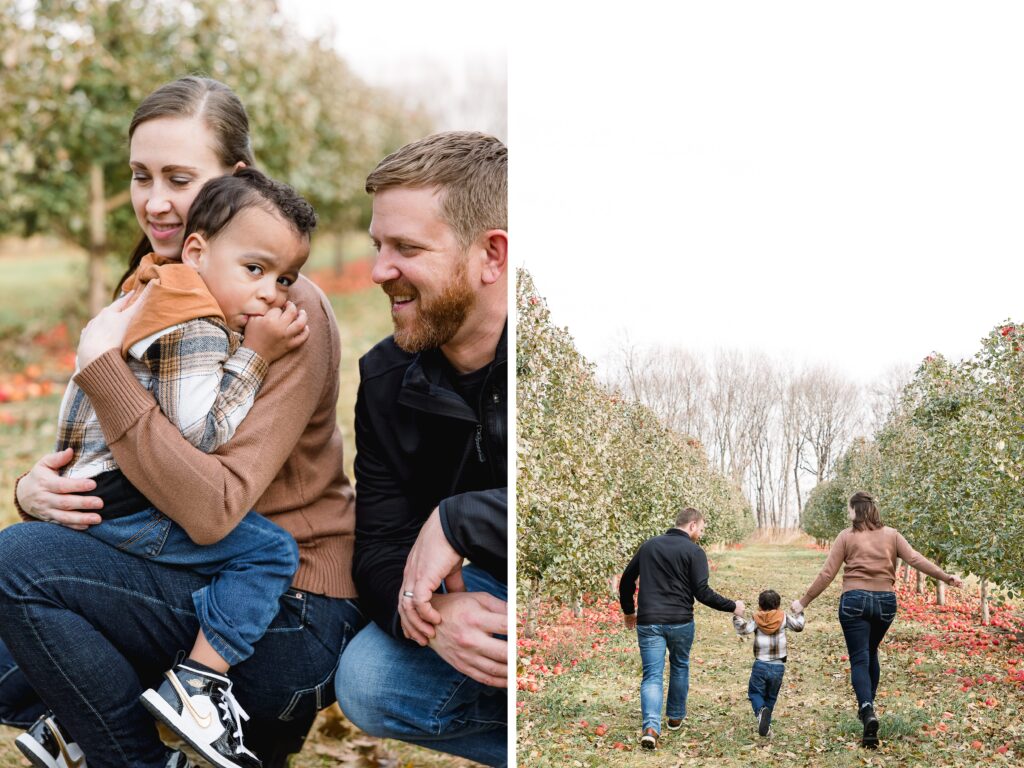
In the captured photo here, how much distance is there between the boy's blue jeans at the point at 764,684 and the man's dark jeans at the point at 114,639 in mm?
906

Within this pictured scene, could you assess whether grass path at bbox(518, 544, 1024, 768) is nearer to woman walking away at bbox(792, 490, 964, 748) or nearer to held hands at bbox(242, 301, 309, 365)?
woman walking away at bbox(792, 490, 964, 748)

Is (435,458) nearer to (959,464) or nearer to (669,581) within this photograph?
(669,581)

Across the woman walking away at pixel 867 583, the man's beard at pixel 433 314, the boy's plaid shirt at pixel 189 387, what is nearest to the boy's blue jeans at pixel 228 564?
the boy's plaid shirt at pixel 189 387

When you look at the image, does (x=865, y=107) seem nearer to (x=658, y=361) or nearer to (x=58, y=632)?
(x=658, y=361)

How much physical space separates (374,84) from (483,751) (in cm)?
645

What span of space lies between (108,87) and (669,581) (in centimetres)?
470

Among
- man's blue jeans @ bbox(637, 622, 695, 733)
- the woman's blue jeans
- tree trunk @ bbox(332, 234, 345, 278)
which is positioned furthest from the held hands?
tree trunk @ bbox(332, 234, 345, 278)

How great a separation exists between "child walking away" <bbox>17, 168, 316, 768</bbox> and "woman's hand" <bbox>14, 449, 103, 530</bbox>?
0.08 ft

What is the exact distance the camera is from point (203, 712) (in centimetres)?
198

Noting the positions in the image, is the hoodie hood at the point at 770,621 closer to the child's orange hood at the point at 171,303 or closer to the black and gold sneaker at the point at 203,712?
the black and gold sneaker at the point at 203,712

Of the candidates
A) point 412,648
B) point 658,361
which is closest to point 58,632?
point 412,648

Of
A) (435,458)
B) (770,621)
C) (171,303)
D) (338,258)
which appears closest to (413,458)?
(435,458)

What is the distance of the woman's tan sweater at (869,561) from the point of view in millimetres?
2223

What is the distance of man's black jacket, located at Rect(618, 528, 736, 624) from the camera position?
7.52ft
